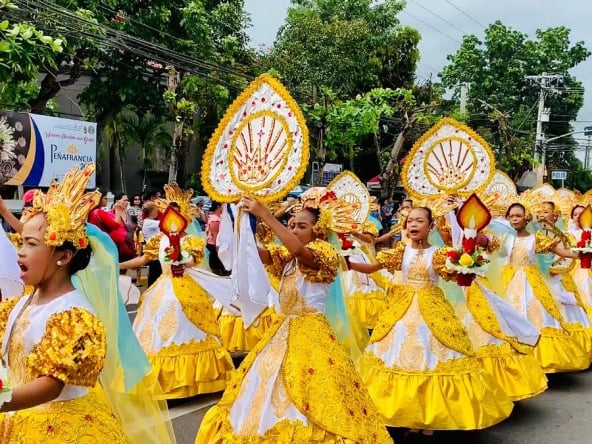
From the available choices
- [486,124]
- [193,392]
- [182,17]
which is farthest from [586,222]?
[486,124]

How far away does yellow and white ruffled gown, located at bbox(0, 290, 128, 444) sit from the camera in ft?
7.48

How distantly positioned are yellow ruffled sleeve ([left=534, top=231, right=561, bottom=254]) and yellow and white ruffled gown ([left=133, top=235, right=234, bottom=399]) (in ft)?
11.1

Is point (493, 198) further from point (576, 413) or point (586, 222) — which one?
point (586, 222)

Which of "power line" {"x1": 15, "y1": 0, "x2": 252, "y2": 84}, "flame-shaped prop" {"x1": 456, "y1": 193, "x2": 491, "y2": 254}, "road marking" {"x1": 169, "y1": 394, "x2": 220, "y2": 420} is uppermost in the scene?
"power line" {"x1": 15, "y1": 0, "x2": 252, "y2": 84}

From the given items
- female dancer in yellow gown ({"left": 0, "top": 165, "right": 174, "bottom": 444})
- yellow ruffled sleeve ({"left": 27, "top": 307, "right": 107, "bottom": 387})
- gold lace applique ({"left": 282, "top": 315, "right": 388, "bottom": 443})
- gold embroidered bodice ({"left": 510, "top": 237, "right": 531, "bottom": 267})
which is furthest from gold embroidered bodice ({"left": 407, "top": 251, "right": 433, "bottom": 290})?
yellow ruffled sleeve ({"left": 27, "top": 307, "right": 107, "bottom": 387})

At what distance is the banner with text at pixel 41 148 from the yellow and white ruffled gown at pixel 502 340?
6777 mm

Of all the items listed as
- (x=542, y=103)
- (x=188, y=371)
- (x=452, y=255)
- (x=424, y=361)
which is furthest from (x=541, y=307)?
(x=542, y=103)

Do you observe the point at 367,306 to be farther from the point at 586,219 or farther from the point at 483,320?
the point at 483,320

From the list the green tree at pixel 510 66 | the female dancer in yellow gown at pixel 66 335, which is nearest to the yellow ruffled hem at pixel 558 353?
the female dancer in yellow gown at pixel 66 335

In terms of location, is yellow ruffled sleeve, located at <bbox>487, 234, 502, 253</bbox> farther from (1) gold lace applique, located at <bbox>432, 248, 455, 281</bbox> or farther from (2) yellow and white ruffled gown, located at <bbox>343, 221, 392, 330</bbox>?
(2) yellow and white ruffled gown, located at <bbox>343, 221, 392, 330</bbox>

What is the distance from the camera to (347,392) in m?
3.58

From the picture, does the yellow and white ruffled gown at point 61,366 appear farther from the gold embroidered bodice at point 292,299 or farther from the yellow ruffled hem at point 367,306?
the yellow ruffled hem at point 367,306

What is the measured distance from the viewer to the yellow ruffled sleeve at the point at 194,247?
5.98 meters

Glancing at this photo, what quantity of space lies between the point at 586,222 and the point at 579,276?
0.86 metres
